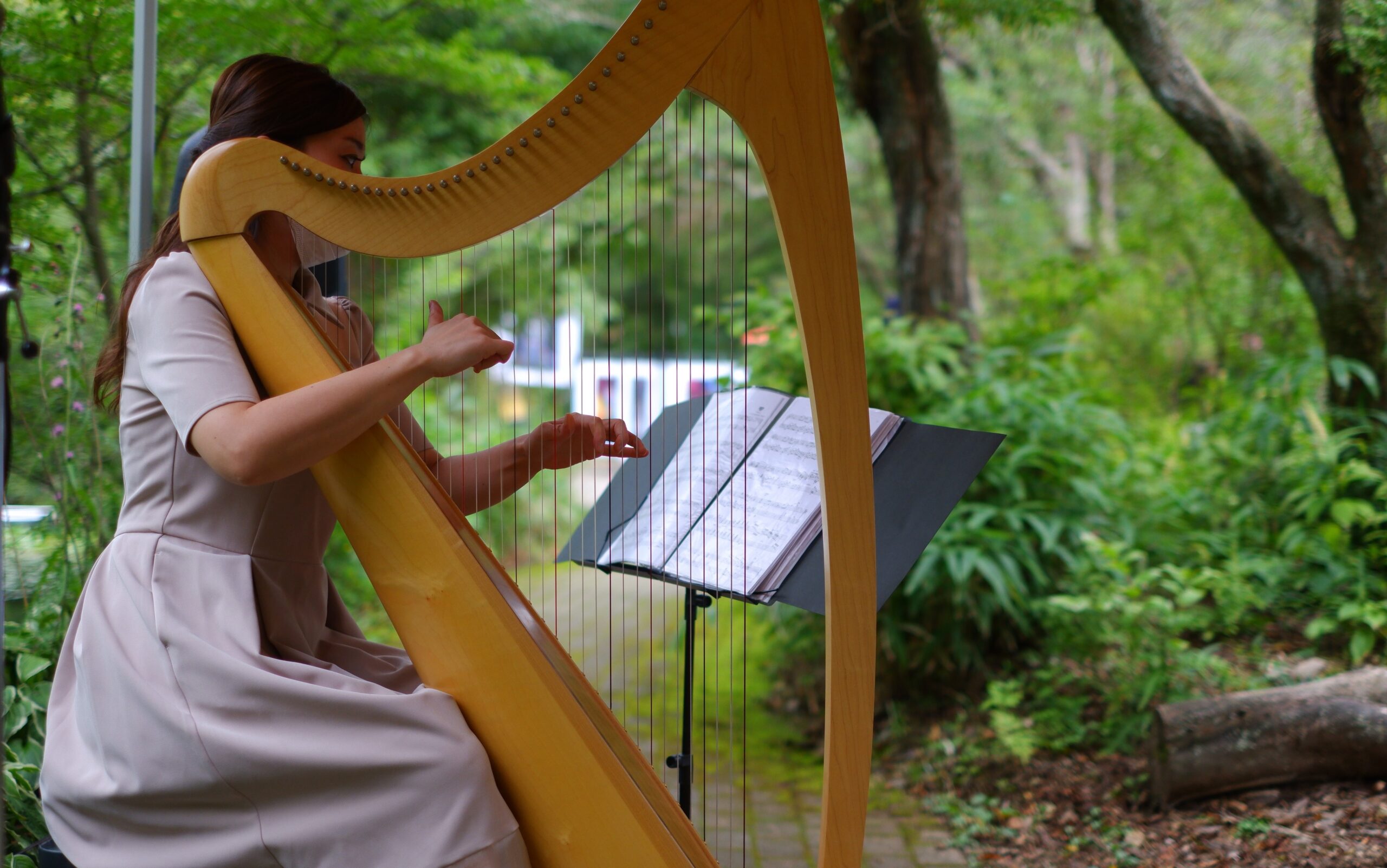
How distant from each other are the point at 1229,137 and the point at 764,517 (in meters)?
2.37

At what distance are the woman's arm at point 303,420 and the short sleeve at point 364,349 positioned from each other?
0.31 meters

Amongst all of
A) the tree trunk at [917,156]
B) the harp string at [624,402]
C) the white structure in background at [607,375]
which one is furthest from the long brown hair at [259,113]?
the tree trunk at [917,156]

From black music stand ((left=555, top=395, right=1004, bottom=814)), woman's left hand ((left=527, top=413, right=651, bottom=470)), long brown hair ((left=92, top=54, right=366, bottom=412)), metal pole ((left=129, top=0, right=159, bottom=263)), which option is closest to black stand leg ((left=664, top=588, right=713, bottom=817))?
black music stand ((left=555, top=395, right=1004, bottom=814))

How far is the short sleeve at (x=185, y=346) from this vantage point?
1145 millimetres

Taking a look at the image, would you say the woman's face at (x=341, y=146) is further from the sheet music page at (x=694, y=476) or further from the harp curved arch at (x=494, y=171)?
the sheet music page at (x=694, y=476)

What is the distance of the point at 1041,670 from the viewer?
2.96 meters

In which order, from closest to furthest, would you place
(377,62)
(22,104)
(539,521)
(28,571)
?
(28,571) → (22,104) → (377,62) → (539,521)

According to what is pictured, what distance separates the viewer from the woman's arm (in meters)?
1.11

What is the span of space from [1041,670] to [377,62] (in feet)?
11.3

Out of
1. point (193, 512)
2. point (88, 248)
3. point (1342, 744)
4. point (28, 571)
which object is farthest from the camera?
point (88, 248)

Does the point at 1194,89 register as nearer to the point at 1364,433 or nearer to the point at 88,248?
the point at 1364,433

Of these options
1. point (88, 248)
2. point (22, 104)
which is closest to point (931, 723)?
point (88, 248)

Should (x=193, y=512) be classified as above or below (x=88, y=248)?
below

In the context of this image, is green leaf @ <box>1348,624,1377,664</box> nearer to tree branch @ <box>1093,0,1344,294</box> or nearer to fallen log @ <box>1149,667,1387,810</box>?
fallen log @ <box>1149,667,1387,810</box>
